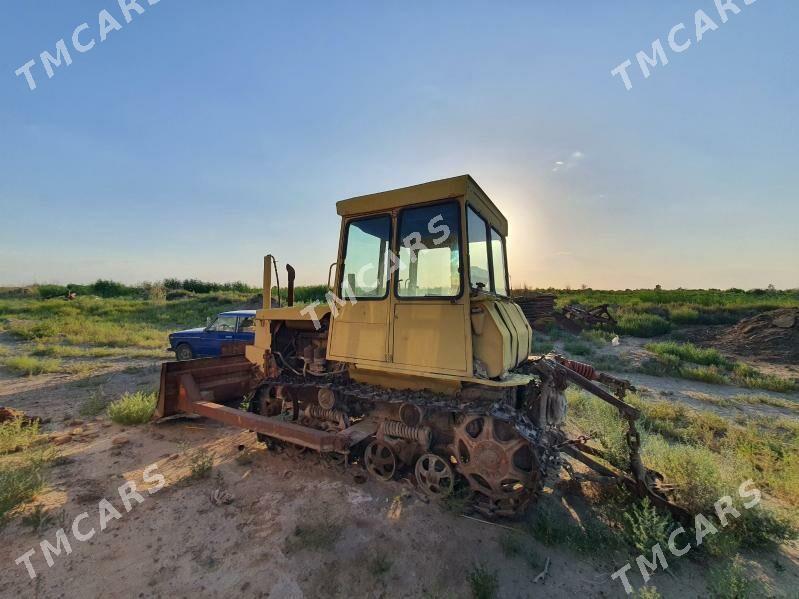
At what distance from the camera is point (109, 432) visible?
19.3ft

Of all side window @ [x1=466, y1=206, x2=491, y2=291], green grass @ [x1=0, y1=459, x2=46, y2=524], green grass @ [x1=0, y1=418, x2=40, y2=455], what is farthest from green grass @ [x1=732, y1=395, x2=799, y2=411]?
green grass @ [x1=0, y1=418, x2=40, y2=455]

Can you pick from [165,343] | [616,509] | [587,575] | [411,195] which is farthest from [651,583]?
[165,343]

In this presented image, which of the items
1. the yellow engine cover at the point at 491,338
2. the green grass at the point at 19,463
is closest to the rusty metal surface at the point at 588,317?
the yellow engine cover at the point at 491,338

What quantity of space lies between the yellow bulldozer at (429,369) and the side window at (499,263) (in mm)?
31

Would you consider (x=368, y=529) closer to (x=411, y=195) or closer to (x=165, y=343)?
(x=411, y=195)

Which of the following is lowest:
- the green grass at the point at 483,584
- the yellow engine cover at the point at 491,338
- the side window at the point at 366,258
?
the green grass at the point at 483,584

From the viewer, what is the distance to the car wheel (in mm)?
11078

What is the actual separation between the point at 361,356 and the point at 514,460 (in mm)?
2008

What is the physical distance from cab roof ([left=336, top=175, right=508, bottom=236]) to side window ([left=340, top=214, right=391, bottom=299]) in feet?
0.51

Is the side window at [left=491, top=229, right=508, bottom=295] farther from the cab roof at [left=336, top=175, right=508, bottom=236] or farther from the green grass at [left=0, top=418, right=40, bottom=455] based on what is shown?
the green grass at [left=0, top=418, right=40, bottom=455]

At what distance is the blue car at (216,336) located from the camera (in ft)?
34.4

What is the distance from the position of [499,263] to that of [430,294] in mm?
1633

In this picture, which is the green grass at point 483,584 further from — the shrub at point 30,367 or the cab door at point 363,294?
the shrub at point 30,367

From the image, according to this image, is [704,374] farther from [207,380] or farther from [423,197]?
[207,380]
